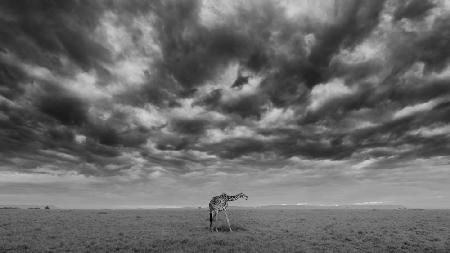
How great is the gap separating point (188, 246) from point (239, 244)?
3.82 m

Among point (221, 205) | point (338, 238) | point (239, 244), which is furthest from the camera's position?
point (221, 205)

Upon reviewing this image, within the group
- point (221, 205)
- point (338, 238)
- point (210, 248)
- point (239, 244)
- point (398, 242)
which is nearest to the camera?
point (210, 248)

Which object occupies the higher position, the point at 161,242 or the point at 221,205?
the point at 221,205

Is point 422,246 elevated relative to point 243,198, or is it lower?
lower

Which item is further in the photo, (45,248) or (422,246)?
(422,246)

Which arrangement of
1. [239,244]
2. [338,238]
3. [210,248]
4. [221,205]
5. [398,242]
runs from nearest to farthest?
[210,248] → [239,244] → [398,242] → [338,238] → [221,205]

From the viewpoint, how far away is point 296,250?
67.9 feet

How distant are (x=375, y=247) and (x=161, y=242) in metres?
16.5

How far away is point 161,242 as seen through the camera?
23.4 metres

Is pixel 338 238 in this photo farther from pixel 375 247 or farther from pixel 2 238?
pixel 2 238

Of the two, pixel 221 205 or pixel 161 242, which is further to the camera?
pixel 221 205

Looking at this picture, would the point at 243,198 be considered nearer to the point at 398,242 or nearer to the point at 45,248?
the point at 398,242

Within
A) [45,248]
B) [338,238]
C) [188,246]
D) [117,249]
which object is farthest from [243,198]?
[45,248]

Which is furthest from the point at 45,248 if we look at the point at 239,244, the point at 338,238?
the point at 338,238
